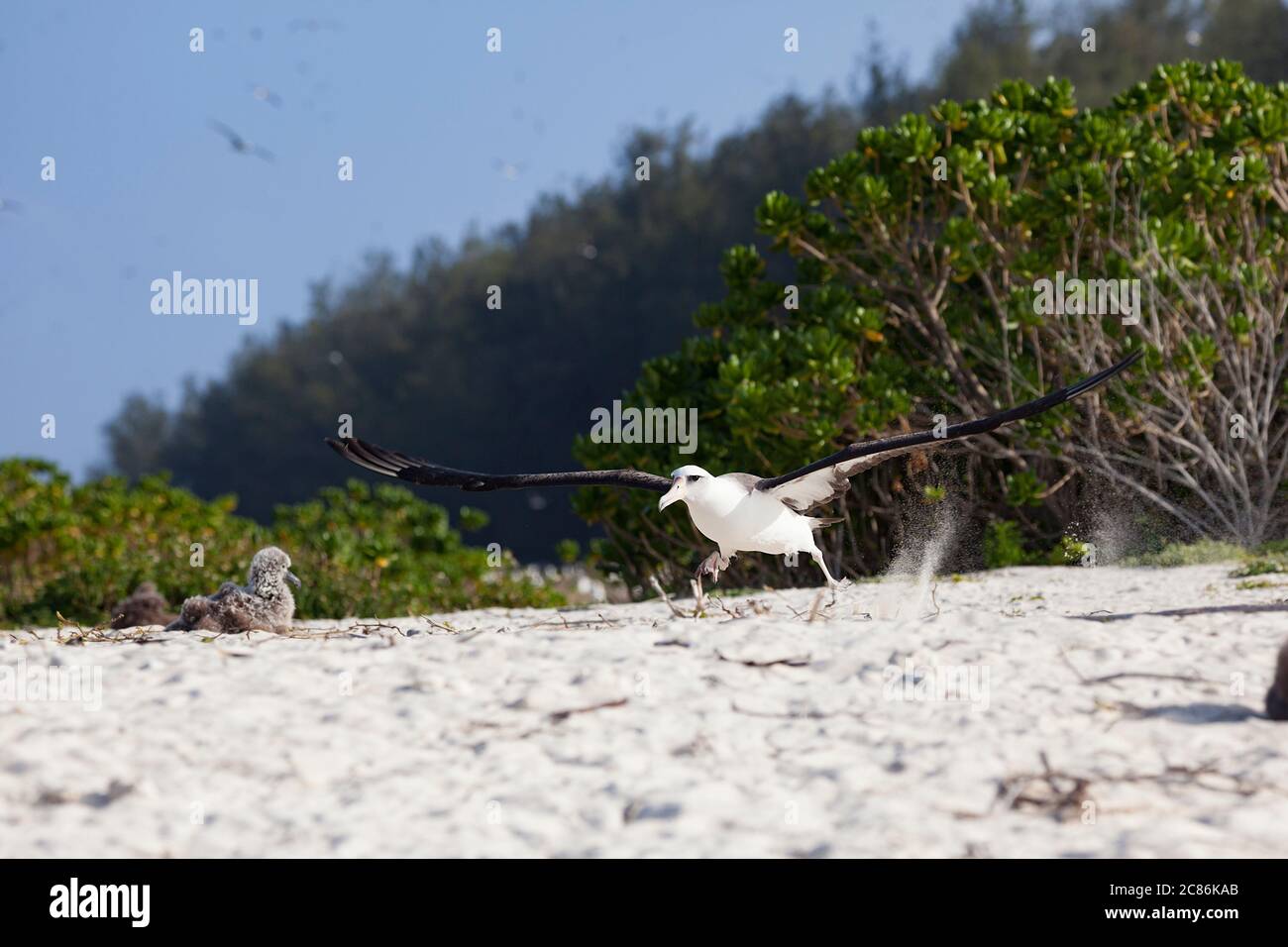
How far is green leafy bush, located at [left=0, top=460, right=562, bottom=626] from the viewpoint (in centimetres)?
1234

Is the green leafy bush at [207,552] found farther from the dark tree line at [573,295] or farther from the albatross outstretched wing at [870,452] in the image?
the dark tree line at [573,295]

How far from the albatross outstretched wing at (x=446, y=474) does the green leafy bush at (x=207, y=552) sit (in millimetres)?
5109

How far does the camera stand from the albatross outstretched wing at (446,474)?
6553 millimetres

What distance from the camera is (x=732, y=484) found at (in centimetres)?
671

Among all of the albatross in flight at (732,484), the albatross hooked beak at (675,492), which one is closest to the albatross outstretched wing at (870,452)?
the albatross in flight at (732,484)

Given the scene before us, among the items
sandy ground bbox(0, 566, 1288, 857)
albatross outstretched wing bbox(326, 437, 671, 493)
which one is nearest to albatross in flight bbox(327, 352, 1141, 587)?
albatross outstretched wing bbox(326, 437, 671, 493)

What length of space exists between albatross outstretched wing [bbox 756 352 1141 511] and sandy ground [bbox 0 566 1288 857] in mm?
984

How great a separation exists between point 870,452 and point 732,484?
2.57 feet

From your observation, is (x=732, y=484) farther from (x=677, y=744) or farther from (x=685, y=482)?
(x=677, y=744)

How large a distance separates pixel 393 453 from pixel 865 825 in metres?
4.13

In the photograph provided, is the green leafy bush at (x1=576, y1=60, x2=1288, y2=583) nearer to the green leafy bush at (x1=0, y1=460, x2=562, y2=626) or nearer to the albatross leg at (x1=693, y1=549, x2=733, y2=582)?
the green leafy bush at (x1=0, y1=460, x2=562, y2=626)

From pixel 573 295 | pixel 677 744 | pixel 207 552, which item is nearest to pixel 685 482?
pixel 677 744

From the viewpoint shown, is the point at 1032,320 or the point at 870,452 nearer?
the point at 870,452
